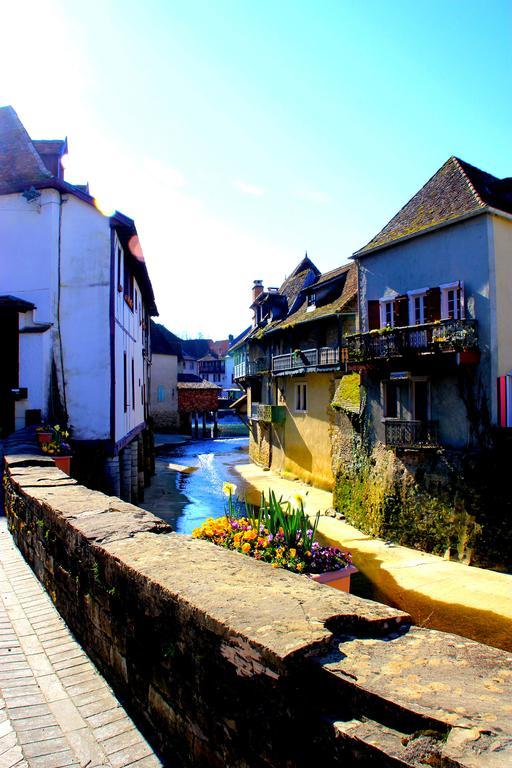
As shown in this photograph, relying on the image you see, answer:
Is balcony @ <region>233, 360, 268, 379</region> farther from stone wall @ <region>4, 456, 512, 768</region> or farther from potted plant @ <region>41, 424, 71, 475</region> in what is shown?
stone wall @ <region>4, 456, 512, 768</region>

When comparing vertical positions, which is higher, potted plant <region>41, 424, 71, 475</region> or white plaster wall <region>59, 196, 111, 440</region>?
white plaster wall <region>59, 196, 111, 440</region>

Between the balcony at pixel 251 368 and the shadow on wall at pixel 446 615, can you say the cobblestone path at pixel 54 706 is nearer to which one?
the shadow on wall at pixel 446 615

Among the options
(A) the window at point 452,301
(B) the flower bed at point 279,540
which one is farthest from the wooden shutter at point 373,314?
(B) the flower bed at point 279,540

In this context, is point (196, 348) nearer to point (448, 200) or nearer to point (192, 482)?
point (192, 482)

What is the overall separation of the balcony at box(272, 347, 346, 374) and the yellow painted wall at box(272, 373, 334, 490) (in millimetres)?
663

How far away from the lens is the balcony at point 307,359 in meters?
23.2

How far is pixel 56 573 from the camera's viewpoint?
4.45 m

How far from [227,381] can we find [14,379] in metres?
69.4

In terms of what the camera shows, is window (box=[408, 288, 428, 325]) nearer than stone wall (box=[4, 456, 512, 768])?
No

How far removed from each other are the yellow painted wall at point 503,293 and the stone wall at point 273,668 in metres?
13.1

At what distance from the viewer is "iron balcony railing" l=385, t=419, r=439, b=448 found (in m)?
15.8

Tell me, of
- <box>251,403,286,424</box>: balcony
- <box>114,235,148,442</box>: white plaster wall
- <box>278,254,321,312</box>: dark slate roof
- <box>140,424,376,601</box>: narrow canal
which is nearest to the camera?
<box>114,235,148,442</box>: white plaster wall

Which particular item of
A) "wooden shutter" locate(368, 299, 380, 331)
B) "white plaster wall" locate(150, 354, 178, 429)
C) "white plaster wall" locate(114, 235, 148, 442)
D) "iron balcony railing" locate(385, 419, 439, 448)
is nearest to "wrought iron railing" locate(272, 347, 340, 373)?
"wooden shutter" locate(368, 299, 380, 331)

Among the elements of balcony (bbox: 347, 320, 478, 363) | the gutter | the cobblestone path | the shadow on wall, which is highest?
the gutter
